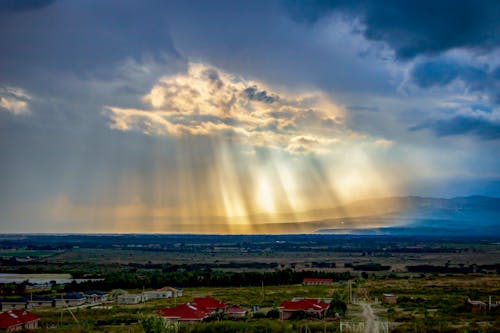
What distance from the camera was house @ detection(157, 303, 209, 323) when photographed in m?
36.3

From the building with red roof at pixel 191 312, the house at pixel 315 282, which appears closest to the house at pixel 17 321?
the building with red roof at pixel 191 312

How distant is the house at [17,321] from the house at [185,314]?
30.4 ft

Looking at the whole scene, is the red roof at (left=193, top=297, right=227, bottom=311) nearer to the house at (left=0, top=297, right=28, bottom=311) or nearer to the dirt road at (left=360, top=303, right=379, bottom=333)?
the dirt road at (left=360, top=303, right=379, bottom=333)

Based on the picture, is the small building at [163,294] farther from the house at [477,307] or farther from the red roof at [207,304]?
the house at [477,307]

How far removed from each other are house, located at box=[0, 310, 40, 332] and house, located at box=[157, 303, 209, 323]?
9257mm

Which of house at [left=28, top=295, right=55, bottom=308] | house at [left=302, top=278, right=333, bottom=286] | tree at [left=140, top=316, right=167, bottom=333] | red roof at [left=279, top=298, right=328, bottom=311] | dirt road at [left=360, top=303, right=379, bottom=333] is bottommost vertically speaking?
house at [left=302, top=278, right=333, bottom=286]

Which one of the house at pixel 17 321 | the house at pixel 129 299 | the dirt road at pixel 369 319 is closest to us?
the dirt road at pixel 369 319

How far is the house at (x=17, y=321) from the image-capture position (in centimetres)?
3484

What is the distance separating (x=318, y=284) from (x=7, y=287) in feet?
134

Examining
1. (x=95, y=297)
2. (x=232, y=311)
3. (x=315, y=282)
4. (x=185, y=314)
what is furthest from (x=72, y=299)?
(x=315, y=282)

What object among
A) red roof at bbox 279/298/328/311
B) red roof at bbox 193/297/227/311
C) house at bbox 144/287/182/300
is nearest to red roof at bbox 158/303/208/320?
red roof at bbox 193/297/227/311

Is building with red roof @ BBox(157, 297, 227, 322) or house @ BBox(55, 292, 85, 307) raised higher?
building with red roof @ BBox(157, 297, 227, 322)

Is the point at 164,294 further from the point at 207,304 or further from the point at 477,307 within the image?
the point at 477,307

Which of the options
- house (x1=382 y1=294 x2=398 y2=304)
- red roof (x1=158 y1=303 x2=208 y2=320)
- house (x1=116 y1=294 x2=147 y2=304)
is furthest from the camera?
house (x1=116 y1=294 x2=147 y2=304)
